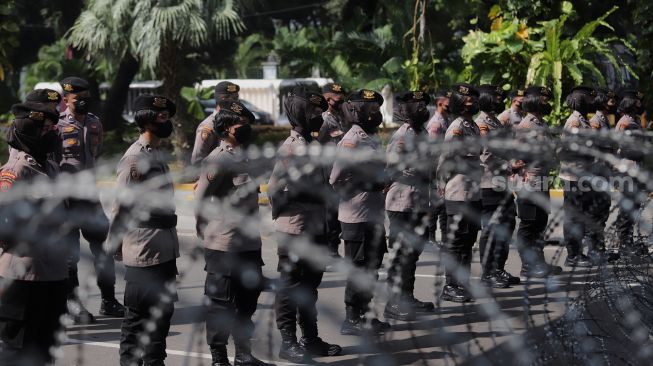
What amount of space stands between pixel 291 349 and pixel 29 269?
2035mm

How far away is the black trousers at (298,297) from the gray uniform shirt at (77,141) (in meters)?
2.01

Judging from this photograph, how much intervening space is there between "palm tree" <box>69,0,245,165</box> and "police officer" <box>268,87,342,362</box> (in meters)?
10.2

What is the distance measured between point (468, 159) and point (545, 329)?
3.79 metres

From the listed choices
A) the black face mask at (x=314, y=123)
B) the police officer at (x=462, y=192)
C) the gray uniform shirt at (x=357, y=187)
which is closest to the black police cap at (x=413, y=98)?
the police officer at (x=462, y=192)

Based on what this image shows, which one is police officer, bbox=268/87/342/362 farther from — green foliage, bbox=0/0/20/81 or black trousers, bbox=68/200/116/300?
green foliage, bbox=0/0/20/81

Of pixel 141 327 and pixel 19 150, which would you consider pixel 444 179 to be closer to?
pixel 141 327

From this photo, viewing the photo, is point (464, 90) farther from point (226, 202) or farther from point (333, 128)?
point (226, 202)

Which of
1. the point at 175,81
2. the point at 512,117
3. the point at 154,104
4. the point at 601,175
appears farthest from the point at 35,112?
the point at 175,81

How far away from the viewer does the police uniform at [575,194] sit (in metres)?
3.83

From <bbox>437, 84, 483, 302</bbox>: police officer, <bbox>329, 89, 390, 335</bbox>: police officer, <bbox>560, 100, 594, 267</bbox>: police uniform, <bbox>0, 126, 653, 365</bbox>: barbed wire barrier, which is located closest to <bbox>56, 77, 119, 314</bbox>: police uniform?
<bbox>329, 89, 390, 335</bbox>: police officer

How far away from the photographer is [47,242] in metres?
4.69

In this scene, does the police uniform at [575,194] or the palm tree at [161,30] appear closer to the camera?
the police uniform at [575,194]

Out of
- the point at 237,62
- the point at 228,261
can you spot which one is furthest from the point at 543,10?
the point at 237,62

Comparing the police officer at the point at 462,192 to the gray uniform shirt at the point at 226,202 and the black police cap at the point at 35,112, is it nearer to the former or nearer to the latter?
the gray uniform shirt at the point at 226,202
